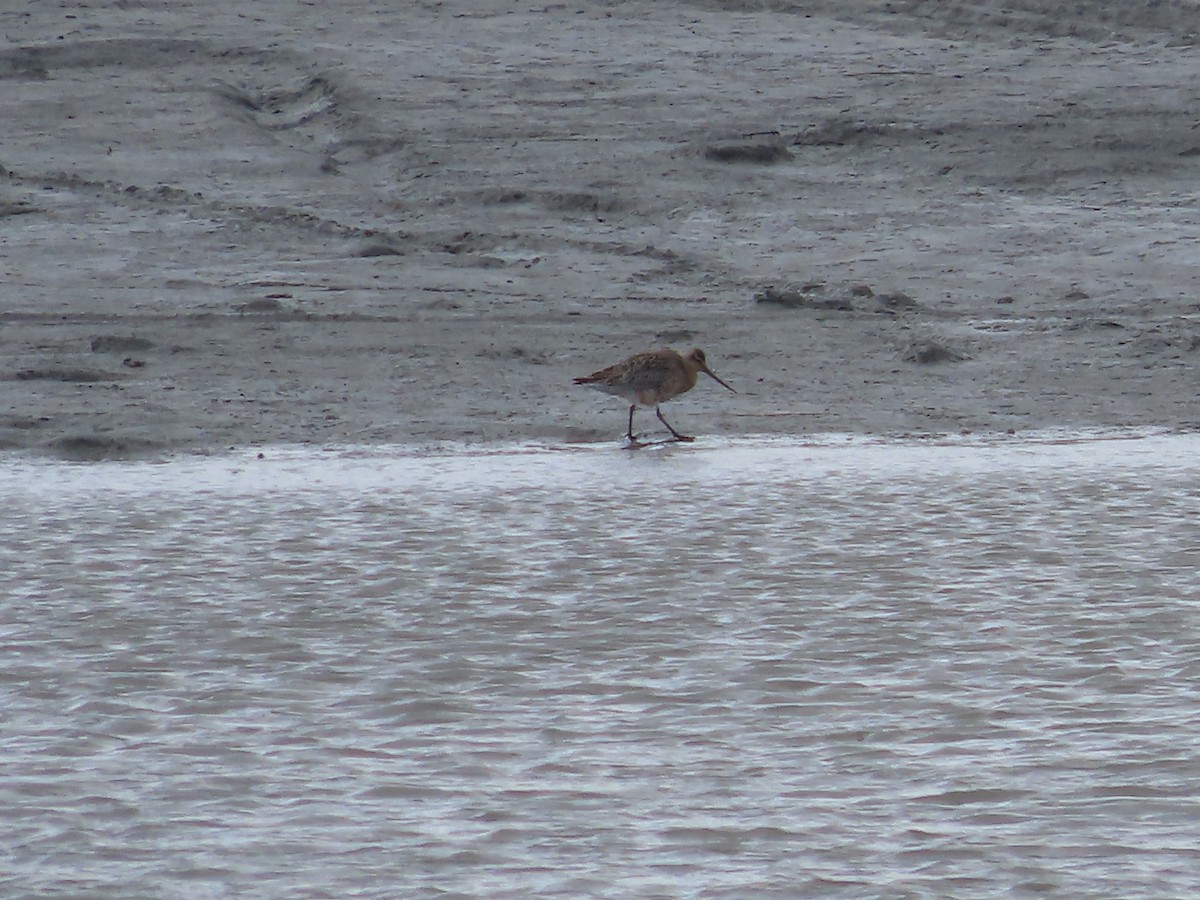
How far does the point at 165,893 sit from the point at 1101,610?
2976 mm

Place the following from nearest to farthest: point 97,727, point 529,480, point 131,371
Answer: point 97,727 < point 529,480 < point 131,371

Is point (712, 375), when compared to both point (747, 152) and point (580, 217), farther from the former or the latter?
point (747, 152)

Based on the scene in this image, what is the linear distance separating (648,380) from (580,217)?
381 centimetres

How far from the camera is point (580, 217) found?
12375 millimetres

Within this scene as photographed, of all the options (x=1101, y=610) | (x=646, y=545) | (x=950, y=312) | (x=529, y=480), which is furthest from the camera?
(x=950, y=312)

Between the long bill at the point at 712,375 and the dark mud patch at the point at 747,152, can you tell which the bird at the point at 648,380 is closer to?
the long bill at the point at 712,375

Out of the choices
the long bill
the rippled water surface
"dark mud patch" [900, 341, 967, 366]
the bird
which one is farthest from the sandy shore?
the rippled water surface

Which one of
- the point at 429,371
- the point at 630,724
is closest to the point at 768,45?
the point at 429,371

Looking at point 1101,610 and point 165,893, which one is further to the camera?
point 1101,610

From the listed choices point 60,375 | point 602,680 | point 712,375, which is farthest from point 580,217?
point 602,680

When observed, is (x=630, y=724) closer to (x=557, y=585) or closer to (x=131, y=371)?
(x=557, y=585)

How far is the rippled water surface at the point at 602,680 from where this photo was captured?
3.96 m

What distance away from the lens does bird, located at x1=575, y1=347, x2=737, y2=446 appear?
28.7 feet

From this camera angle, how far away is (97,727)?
4758 millimetres
